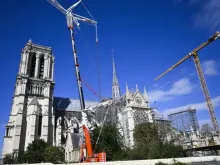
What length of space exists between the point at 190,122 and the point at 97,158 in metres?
90.0

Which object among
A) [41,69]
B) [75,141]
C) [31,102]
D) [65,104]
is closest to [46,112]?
[31,102]

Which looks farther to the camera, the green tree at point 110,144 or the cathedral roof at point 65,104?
the cathedral roof at point 65,104

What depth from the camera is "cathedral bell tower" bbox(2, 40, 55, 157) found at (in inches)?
1977

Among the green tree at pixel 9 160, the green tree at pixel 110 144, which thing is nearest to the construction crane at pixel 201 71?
the green tree at pixel 110 144

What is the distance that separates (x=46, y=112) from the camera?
181 ft

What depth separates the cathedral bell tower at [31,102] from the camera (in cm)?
5022

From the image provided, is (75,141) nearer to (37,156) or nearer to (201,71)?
(37,156)

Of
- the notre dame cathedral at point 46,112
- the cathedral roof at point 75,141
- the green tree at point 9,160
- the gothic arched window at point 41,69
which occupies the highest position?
the gothic arched window at point 41,69

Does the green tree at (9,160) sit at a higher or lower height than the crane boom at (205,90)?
lower

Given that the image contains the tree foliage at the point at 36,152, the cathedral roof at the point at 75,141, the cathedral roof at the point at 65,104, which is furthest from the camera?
the cathedral roof at the point at 65,104

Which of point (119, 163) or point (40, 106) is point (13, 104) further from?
point (119, 163)

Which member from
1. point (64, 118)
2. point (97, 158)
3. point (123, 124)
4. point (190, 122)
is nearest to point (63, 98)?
point (64, 118)

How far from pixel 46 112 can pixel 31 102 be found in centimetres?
507

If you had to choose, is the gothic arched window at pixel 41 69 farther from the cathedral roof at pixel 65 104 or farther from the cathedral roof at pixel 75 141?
the cathedral roof at pixel 75 141
